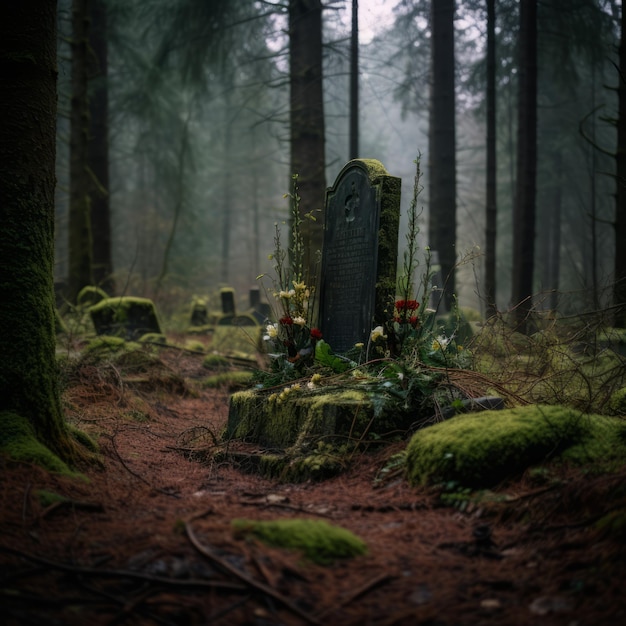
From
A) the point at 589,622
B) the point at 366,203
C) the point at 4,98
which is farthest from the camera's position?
the point at 366,203

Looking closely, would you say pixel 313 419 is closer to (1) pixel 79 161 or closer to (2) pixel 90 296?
(2) pixel 90 296

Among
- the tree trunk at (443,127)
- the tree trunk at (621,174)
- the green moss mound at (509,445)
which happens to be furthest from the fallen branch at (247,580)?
the tree trunk at (443,127)

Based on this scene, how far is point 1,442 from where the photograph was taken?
3566mm

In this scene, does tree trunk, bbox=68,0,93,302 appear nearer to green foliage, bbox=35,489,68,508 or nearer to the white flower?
the white flower

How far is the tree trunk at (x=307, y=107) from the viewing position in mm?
11562

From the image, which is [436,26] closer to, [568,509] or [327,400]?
[327,400]

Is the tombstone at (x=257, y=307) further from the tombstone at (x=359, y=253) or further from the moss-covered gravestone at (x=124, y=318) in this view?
the tombstone at (x=359, y=253)

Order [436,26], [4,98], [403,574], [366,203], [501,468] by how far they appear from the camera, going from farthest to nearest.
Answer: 1. [436,26]
2. [366,203]
3. [4,98]
4. [501,468]
5. [403,574]

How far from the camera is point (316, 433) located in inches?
186

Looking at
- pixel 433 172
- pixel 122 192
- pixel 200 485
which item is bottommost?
pixel 200 485

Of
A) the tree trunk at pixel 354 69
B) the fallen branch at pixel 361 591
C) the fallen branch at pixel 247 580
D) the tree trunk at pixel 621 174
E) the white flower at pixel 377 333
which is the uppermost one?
the tree trunk at pixel 354 69

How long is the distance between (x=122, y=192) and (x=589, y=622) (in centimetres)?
3215

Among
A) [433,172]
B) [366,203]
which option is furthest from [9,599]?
[433,172]

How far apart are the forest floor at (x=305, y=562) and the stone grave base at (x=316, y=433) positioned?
0.43 metres
